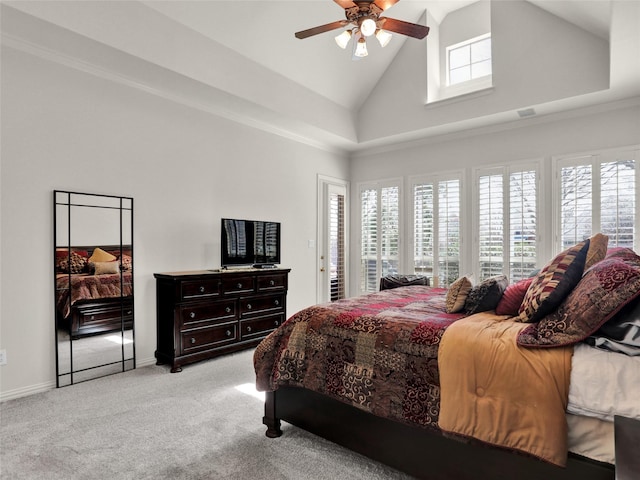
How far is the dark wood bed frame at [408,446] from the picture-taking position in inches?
59.4

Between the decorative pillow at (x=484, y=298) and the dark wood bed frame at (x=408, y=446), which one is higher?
the decorative pillow at (x=484, y=298)

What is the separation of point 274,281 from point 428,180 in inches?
106

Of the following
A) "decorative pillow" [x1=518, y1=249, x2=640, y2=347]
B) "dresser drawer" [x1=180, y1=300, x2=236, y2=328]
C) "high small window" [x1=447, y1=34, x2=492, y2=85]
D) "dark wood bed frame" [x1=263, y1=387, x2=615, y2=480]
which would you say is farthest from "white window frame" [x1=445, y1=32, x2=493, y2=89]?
"dark wood bed frame" [x1=263, y1=387, x2=615, y2=480]

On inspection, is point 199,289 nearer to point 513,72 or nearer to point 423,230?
point 423,230

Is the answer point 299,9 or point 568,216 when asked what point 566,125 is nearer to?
point 568,216

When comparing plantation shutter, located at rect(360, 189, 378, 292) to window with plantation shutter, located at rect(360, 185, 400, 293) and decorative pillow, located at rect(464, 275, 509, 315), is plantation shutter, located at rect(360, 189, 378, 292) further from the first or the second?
decorative pillow, located at rect(464, 275, 509, 315)

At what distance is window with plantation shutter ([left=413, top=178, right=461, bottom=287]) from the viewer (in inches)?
206

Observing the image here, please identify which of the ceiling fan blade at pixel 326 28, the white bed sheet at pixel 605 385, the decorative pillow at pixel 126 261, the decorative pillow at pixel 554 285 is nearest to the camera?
the white bed sheet at pixel 605 385

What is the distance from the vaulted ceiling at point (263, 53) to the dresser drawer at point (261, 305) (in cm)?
217

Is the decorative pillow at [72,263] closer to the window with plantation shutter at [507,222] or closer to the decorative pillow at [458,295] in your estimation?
the decorative pillow at [458,295]

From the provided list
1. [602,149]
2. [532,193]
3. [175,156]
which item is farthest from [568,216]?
[175,156]

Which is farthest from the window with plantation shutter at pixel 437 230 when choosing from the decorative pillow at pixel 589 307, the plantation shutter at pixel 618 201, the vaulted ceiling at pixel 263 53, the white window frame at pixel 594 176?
the decorative pillow at pixel 589 307

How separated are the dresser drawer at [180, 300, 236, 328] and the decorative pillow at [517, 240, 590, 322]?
2836mm

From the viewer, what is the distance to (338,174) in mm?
6188
